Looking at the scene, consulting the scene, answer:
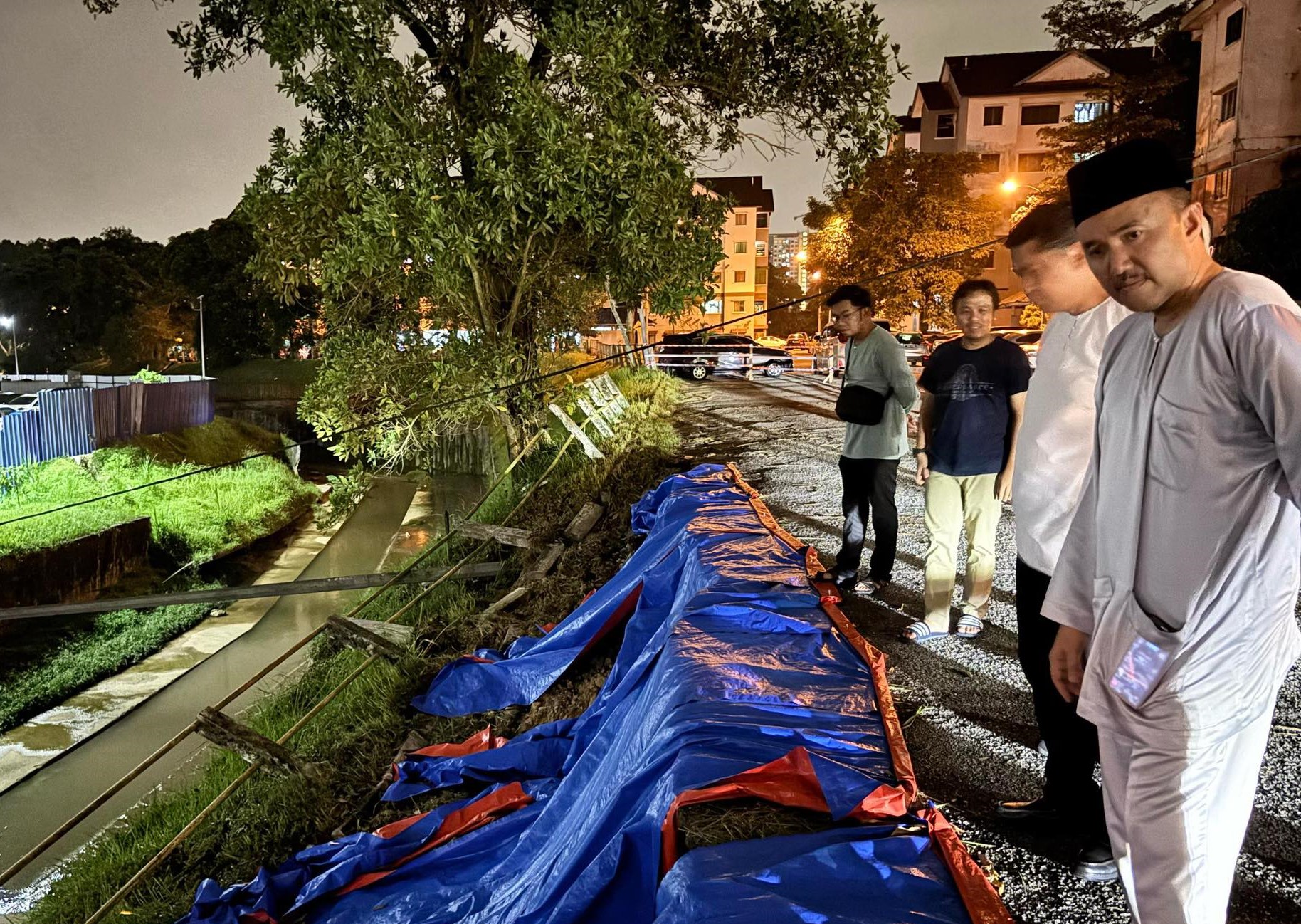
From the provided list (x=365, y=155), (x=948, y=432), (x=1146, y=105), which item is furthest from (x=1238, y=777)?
(x=1146, y=105)

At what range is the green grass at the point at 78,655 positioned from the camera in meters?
12.4

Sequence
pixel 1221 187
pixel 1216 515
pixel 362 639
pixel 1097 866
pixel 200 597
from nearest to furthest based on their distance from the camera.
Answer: pixel 1216 515
pixel 1097 866
pixel 362 639
pixel 200 597
pixel 1221 187

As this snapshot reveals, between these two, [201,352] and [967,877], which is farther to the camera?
[201,352]

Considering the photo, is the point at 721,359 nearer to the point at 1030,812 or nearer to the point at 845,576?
the point at 845,576

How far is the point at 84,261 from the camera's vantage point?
157 feet

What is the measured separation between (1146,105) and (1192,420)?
3183cm

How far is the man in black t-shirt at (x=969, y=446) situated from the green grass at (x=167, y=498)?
593 inches

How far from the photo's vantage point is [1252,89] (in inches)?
917

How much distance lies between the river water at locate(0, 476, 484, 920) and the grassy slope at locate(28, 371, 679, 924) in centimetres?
143

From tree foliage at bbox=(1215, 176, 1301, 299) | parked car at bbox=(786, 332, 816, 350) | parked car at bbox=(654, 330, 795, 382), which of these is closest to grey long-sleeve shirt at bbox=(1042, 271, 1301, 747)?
tree foliage at bbox=(1215, 176, 1301, 299)

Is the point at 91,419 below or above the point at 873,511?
below

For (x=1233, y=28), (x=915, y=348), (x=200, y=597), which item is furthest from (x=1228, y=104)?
(x=200, y=597)

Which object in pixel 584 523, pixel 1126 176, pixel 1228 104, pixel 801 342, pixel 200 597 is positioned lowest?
pixel 200 597

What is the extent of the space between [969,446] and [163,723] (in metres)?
11.1
